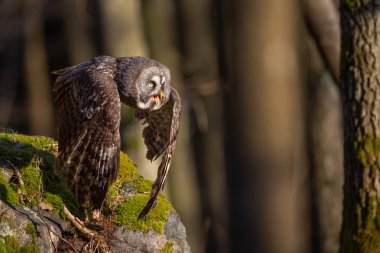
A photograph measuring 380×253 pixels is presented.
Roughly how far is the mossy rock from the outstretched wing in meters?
0.16

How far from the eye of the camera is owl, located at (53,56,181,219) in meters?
7.49

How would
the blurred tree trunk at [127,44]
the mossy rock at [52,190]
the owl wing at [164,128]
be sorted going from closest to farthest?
the mossy rock at [52,190]
the owl wing at [164,128]
the blurred tree trunk at [127,44]

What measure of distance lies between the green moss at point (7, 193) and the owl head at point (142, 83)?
5.30ft

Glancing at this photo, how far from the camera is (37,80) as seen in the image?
78.8ft

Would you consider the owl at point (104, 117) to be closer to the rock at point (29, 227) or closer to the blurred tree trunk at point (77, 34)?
the rock at point (29, 227)

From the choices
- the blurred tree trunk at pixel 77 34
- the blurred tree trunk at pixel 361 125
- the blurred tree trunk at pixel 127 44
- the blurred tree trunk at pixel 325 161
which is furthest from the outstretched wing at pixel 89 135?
the blurred tree trunk at pixel 77 34

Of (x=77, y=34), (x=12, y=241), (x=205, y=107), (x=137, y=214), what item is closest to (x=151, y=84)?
(x=137, y=214)

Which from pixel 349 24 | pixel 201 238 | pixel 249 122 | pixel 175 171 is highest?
pixel 349 24

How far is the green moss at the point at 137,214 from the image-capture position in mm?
7512

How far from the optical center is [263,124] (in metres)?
14.8

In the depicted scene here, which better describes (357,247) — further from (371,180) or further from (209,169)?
(209,169)

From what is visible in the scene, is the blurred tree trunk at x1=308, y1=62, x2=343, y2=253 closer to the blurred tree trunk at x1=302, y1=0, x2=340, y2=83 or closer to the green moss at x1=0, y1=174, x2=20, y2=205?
the blurred tree trunk at x1=302, y1=0, x2=340, y2=83

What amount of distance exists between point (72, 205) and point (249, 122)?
758 cm

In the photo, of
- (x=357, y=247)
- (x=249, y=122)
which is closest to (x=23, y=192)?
(x=357, y=247)
